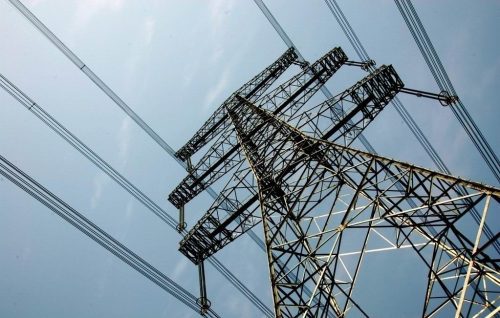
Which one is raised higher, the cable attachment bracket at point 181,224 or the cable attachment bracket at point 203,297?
the cable attachment bracket at point 181,224

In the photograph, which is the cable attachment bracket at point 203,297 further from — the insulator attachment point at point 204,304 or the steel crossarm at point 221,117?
the steel crossarm at point 221,117

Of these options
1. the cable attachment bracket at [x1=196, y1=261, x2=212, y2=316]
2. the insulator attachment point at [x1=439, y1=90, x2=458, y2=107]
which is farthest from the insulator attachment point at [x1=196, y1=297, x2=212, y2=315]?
the insulator attachment point at [x1=439, y1=90, x2=458, y2=107]

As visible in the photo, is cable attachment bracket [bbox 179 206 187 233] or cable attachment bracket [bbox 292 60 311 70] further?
cable attachment bracket [bbox 292 60 311 70]

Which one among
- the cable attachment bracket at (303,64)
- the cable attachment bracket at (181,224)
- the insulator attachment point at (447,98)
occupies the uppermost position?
the cable attachment bracket at (303,64)

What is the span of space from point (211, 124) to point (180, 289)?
340 inches

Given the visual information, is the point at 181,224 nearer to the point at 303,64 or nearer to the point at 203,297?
the point at 203,297

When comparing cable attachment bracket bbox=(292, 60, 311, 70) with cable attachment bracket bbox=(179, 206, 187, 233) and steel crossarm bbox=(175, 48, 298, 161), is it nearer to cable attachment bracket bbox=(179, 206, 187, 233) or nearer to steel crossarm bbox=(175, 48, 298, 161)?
steel crossarm bbox=(175, 48, 298, 161)

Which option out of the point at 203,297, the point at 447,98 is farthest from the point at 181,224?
the point at 447,98

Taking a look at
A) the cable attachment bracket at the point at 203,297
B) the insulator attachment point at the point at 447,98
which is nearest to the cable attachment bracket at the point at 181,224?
the cable attachment bracket at the point at 203,297

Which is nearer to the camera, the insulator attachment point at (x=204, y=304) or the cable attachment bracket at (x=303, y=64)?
the insulator attachment point at (x=204, y=304)

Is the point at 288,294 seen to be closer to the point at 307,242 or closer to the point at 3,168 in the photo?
the point at 307,242

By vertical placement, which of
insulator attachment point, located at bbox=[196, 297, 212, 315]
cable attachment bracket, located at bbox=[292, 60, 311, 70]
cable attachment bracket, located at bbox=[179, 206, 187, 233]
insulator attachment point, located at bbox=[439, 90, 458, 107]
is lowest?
insulator attachment point, located at bbox=[196, 297, 212, 315]

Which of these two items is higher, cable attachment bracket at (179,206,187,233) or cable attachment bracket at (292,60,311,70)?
cable attachment bracket at (292,60,311,70)

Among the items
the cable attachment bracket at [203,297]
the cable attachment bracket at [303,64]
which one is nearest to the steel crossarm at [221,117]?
the cable attachment bracket at [303,64]
